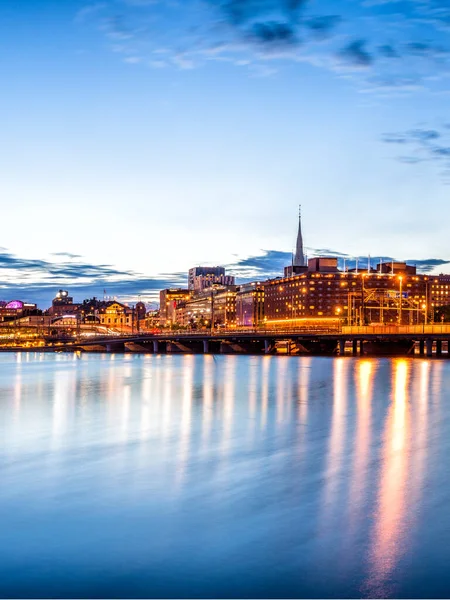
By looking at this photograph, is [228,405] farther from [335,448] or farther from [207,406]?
[335,448]

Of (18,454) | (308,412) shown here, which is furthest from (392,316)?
(18,454)

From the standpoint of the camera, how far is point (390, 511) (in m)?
14.3

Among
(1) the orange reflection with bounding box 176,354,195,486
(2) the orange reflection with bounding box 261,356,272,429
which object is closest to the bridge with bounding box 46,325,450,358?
(2) the orange reflection with bounding box 261,356,272,429

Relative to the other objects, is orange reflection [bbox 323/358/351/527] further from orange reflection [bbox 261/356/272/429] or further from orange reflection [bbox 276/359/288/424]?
orange reflection [bbox 261/356/272/429]

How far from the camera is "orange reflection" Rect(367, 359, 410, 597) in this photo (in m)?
10.9

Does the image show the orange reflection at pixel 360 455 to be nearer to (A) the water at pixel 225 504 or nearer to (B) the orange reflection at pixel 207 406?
(A) the water at pixel 225 504

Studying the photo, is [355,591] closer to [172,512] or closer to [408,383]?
[172,512]

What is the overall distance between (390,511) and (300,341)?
101 metres

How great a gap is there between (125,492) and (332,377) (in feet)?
137

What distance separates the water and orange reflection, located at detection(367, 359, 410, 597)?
0.04 metres

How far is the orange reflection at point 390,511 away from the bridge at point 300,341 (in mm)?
65640

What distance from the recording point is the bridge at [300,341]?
3597 inches

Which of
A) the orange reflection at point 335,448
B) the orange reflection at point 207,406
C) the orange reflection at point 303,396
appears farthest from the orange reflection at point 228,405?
the orange reflection at point 335,448

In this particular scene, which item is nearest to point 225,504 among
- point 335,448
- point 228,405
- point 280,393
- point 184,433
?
point 335,448
